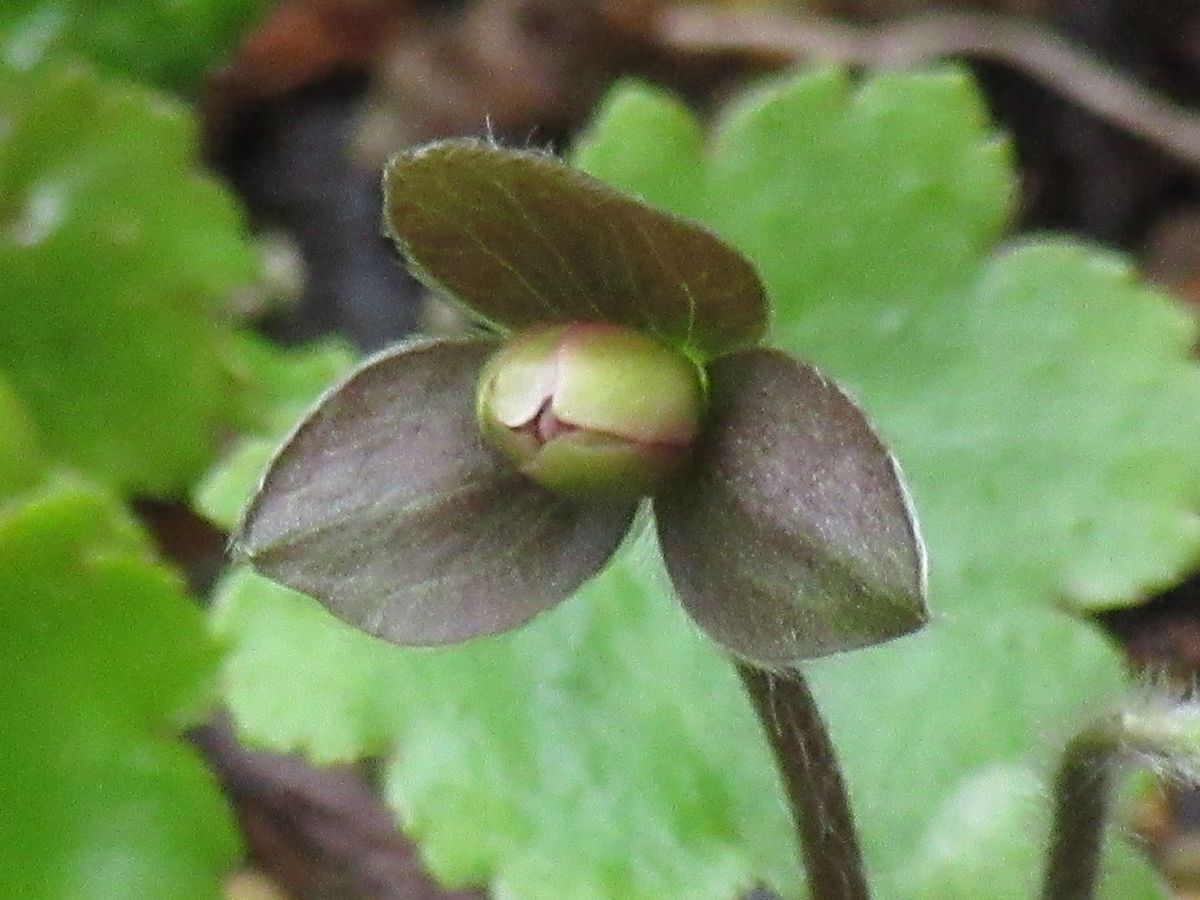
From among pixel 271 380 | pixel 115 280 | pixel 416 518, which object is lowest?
pixel 271 380

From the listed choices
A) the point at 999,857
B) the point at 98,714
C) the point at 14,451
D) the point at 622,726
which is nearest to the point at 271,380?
the point at 14,451

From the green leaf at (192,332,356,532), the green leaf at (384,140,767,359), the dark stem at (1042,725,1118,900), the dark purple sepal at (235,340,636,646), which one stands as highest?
the green leaf at (384,140,767,359)

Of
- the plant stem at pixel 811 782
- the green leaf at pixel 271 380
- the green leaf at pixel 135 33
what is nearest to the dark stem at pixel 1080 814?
the plant stem at pixel 811 782

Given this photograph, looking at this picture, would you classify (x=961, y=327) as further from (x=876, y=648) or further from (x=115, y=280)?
(x=115, y=280)

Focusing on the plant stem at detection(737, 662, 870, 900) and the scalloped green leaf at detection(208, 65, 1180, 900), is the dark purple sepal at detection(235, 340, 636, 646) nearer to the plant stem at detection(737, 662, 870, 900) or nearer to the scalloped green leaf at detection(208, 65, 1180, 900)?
the plant stem at detection(737, 662, 870, 900)

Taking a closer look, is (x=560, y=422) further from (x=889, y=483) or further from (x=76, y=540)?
(x=76, y=540)

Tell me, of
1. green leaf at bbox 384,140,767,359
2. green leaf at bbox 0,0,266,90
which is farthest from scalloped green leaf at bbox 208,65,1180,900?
green leaf at bbox 0,0,266,90

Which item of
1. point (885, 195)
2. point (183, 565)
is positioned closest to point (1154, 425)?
point (885, 195)
